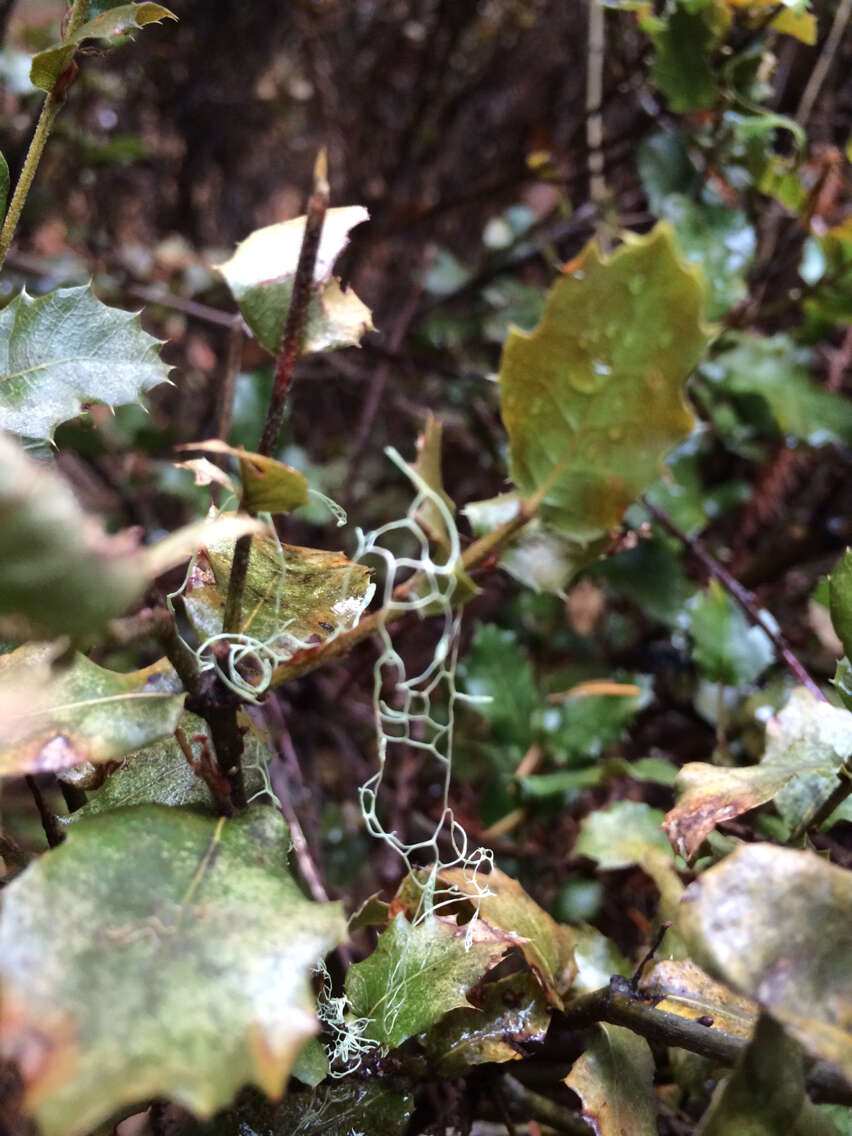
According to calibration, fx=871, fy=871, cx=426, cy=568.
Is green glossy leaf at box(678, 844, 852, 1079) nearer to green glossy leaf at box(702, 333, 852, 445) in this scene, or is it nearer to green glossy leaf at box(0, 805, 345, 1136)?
green glossy leaf at box(0, 805, 345, 1136)

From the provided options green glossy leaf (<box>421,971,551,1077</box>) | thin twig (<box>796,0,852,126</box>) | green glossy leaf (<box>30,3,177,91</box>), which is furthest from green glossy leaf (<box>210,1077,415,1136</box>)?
thin twig (<box>796,0,852,126</box>)

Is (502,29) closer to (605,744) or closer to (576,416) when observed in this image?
(605,744)

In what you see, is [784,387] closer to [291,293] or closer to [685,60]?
[685,60]

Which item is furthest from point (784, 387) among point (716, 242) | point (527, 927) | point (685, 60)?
point (527, 927)

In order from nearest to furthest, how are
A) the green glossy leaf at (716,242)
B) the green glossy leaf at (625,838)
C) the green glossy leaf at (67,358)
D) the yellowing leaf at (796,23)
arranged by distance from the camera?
the green glossy leaf at (67,358) → the green glossy leaf at (625,838) → the yellowing leaf at (796,23) → the green glossy leaf at (716,242)

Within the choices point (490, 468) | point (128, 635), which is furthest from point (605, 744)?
point (128, 635)

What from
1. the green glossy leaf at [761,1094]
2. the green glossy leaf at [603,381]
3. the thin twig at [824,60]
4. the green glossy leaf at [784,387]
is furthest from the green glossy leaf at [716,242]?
the green glossy leaf at [761,1094]

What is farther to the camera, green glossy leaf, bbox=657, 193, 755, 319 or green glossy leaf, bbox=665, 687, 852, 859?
green glossy leaf, bbox=657, 193, 755, 319

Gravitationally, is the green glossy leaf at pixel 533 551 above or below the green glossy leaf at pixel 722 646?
above

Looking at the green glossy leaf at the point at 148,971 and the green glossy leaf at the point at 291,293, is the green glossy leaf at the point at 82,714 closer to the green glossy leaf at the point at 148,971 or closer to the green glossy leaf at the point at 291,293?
the green glossy leaf at the point at 148,971
